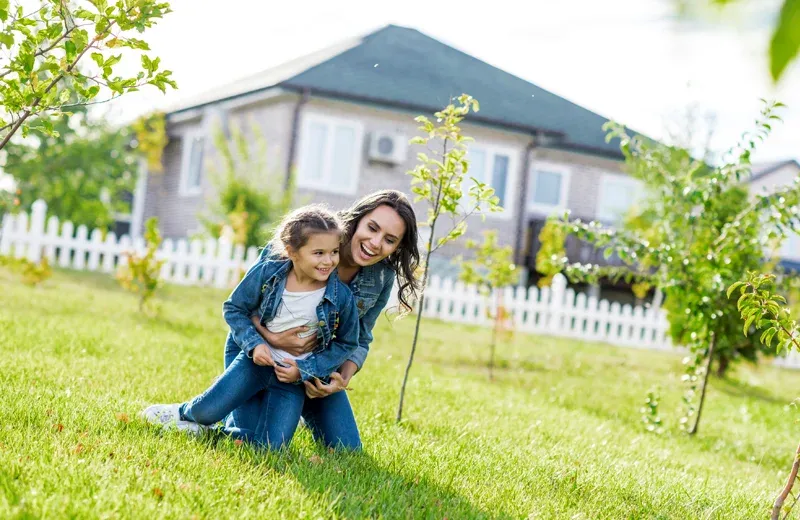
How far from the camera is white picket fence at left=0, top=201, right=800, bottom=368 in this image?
13.2 m

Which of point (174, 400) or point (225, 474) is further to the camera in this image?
point (174, 400)

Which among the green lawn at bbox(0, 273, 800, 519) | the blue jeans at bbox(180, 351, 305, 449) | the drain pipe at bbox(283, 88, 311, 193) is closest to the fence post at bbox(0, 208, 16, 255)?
the green lawn at bbox(0, 273, 800, 519)

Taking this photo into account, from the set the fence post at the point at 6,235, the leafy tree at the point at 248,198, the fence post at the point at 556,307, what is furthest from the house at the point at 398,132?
the fence post at the point at 6,235

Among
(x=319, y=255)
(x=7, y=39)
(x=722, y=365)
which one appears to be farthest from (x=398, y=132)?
(x=7, y=39)

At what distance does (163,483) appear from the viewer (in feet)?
9.43

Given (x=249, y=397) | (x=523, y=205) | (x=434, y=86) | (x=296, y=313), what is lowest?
(x=249, y=397)

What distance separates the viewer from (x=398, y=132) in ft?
57.2

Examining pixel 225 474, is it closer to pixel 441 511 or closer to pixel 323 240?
pixel 441 511

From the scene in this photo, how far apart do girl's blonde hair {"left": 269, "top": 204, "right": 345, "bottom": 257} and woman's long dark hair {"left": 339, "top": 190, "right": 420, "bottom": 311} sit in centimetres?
28

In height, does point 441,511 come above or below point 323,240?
below

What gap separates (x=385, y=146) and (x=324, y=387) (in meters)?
13.5

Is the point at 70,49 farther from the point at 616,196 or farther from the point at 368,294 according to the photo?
the point at 616,196

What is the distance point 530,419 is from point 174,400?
2.43 m

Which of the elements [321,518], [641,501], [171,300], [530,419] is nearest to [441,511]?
[321,518]
